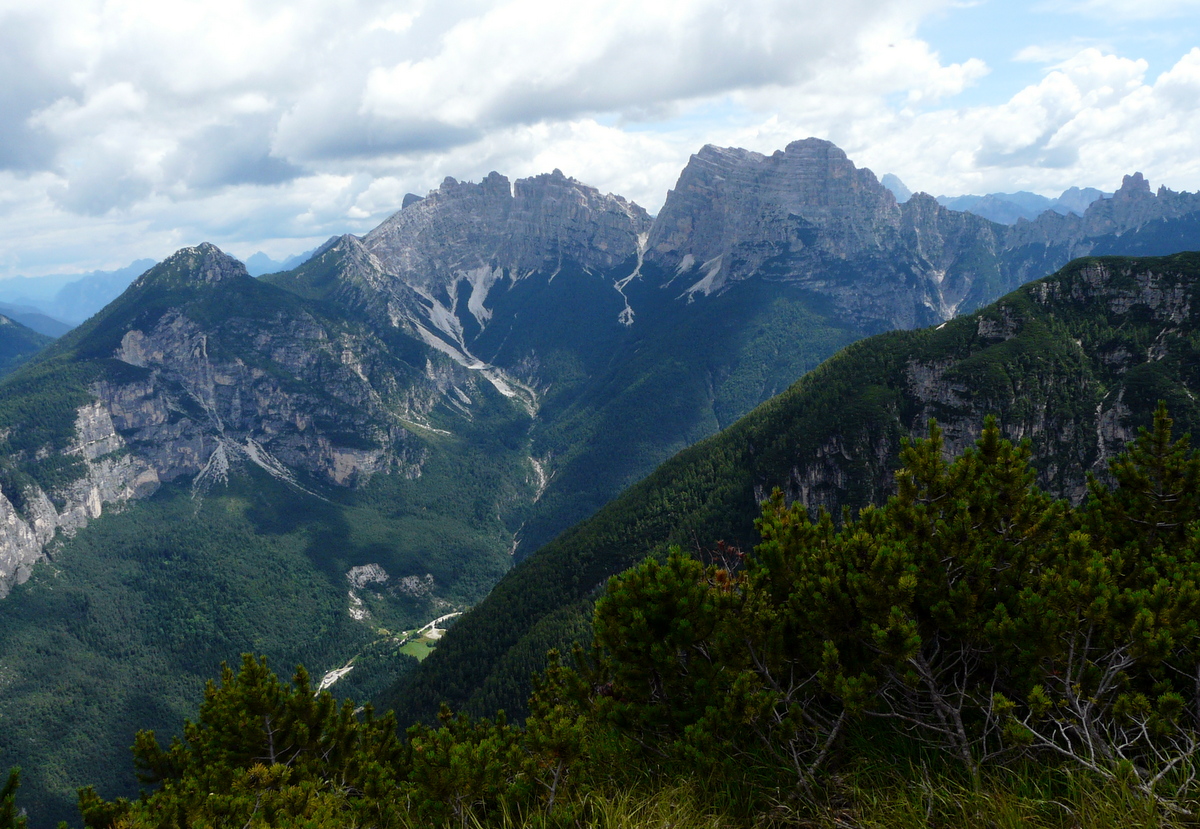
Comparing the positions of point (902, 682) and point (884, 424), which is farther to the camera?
point (884, 424)

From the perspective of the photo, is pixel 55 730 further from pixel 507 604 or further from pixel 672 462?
pixel 672 462

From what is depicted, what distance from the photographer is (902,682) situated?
39.9 feet

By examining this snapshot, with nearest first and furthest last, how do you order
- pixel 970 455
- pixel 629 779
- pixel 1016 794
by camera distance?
pixel 1016 794
pixel 629 779
pixel 970 455

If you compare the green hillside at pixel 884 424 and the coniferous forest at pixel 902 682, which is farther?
the green hillside at pixel 884 424

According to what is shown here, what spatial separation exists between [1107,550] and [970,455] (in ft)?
15.1

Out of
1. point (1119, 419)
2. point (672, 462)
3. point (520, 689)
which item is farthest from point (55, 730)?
point (1119, 419)

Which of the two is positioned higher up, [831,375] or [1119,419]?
[831,375]

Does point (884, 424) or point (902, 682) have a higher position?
point (902, 682)

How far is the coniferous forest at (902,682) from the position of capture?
10.7m

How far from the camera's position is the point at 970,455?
599 inches

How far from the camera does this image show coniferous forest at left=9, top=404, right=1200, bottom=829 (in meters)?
10.7

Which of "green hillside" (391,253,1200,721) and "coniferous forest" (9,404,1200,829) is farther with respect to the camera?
"green hillside" (391,253,1200,721)

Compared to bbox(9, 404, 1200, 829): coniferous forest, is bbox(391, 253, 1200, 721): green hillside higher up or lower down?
lower down

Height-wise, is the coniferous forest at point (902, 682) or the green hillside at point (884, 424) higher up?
the coniferous forest at point (902, 682)
